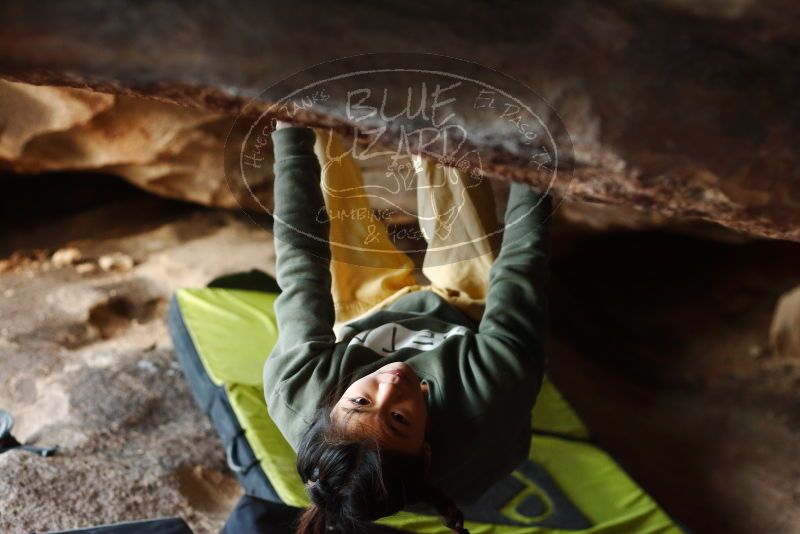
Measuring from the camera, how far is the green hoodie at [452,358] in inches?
46.5

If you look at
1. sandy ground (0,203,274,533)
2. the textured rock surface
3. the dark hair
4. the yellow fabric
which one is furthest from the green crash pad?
the textured rock surface

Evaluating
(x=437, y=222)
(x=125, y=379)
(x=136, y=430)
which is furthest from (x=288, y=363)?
(x=125, y=379)

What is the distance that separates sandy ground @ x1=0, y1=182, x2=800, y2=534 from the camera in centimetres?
156

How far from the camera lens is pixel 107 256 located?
2.44 metres

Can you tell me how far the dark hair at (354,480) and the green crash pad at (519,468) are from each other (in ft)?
0.93

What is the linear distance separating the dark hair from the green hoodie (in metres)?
0.06

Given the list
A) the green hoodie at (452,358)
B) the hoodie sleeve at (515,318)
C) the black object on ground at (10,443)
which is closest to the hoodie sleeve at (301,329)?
the green hoodie at (452,358)

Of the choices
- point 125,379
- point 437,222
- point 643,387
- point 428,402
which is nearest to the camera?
point 437,222

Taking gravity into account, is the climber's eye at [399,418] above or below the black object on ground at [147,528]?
above

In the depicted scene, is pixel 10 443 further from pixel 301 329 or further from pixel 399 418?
pixel 399 418

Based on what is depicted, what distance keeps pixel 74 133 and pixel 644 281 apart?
2002 millimetres

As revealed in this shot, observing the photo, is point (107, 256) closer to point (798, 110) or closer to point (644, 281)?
point (644, 281)

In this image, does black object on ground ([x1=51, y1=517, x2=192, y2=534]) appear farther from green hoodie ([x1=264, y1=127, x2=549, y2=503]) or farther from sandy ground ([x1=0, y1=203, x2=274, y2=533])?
green hoodie ([x1=264, y1=127, x2=549, y2=503])

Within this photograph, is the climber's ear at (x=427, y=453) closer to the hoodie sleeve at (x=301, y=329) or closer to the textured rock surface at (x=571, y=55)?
the hoodie sleeve at (x=301, y=329)
